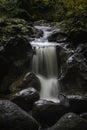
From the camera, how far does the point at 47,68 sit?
45.1 feet

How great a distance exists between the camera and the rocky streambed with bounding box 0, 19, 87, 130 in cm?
851

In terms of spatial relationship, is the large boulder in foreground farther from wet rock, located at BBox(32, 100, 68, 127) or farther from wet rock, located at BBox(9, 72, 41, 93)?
wet rock, located at BBox(9, 72, 41, 93)

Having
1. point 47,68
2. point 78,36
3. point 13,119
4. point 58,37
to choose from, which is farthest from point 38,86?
point 58,37

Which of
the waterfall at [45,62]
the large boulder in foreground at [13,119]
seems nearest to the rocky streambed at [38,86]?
the large boulder in foreground at [13,119]

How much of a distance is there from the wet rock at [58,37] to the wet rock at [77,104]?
21.5 ft

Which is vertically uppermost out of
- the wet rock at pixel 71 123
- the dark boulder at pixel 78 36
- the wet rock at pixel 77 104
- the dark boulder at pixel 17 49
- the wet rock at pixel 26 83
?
the dark boulder at pixel 78 36

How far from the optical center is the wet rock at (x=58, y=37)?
16.3 meters

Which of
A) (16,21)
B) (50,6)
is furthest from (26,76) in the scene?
(50,6)

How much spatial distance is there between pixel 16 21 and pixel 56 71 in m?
7.21

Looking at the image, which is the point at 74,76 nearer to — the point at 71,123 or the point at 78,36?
the point at 71,123

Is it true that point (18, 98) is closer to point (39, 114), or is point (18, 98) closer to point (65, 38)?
point (39, 114)

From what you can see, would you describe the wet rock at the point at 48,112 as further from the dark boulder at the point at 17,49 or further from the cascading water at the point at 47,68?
the dark boulder at the point at 17,49

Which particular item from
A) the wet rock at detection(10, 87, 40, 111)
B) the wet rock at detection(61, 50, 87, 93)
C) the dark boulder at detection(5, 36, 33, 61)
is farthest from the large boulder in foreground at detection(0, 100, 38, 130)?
the dark boulder at detection(5, 36, 33, 61)

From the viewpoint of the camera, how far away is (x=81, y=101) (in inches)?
393
